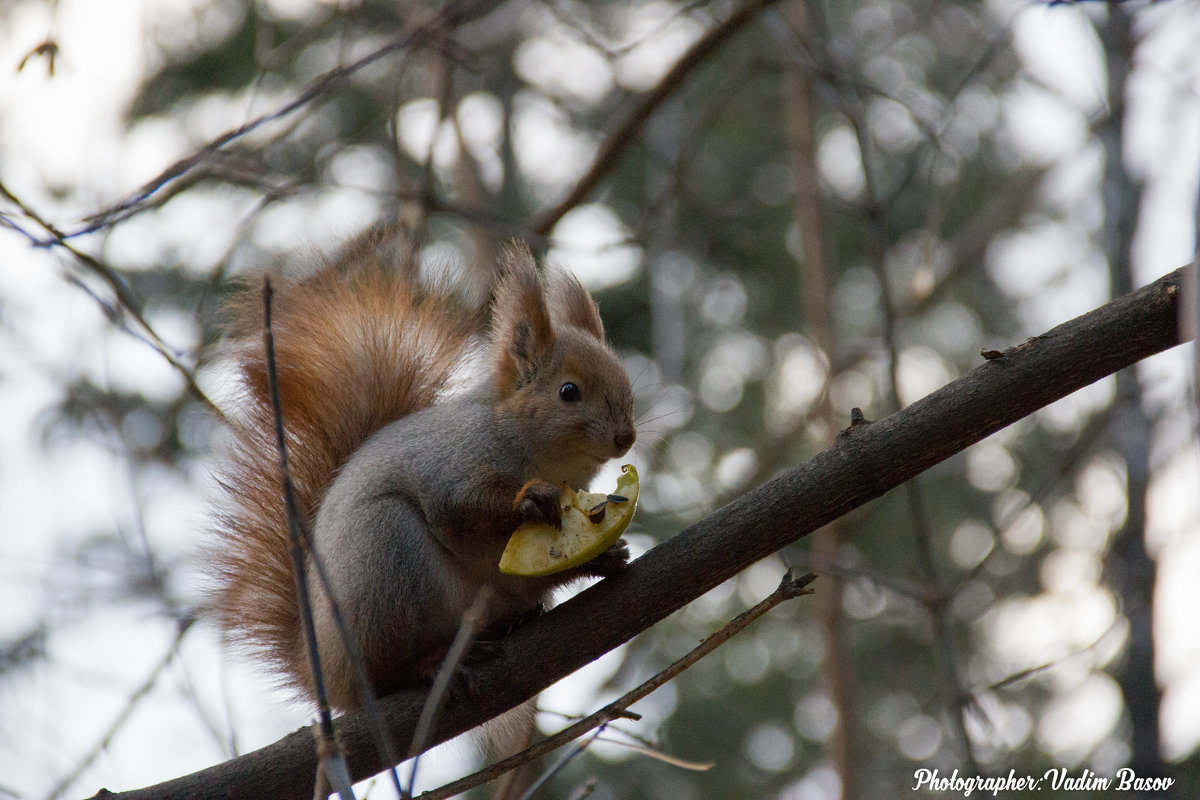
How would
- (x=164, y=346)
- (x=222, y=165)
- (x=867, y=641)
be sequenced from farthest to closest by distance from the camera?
(x=867, y=641)
(x=222, y=165)
(x=164, y=346)

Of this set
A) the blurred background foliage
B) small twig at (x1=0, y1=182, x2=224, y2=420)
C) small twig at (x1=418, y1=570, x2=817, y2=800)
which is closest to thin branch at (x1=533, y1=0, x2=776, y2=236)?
the blurred background foliage

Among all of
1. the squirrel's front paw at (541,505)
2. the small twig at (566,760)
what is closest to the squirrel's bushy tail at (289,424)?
the squirrel's front paw at (541,505)

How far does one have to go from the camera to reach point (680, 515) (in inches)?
202

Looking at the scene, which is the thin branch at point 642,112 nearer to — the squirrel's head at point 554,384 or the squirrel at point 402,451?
the squirrel at point 402,451

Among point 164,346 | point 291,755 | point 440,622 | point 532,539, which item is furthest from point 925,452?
point 164,346

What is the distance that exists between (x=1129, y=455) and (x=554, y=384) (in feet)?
8.35

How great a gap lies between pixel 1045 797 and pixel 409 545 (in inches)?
183

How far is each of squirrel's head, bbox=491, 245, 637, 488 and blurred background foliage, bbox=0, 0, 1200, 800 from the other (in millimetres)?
412

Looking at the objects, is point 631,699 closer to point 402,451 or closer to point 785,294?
point 402,451

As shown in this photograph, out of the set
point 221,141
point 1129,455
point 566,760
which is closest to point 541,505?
point 566,760

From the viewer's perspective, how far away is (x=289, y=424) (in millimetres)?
3043

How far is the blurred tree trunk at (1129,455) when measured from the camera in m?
3.56

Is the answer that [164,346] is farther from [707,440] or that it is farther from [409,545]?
[707,440]

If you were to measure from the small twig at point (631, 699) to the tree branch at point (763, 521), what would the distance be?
166mm
